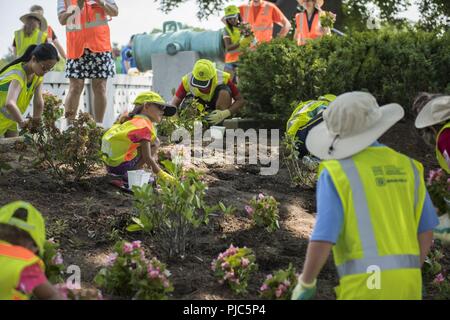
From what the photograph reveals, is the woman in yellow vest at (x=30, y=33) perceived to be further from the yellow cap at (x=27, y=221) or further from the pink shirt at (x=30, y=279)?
the pink shirt at (x=30, y=279)

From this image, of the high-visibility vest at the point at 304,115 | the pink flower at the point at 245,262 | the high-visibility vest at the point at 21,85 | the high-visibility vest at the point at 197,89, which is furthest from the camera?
the high-visibility vest at the point at 197,89

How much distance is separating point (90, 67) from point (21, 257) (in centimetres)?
461

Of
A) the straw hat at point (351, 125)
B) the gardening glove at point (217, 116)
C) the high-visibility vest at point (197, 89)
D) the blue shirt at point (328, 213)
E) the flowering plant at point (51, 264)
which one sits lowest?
the flowering plant at point (51, 264)

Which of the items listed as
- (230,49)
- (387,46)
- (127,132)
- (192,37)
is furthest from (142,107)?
(192,37)

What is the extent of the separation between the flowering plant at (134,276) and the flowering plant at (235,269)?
350 mm

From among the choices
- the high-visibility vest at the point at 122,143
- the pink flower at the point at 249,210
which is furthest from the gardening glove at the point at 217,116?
the pink flower at the point at 249,210

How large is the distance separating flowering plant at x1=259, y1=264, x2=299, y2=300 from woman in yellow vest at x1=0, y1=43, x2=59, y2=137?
110 inches

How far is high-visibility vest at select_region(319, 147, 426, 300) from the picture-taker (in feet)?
9.41

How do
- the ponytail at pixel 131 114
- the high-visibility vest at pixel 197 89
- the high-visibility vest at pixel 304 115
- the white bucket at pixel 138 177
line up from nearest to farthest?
the white bucket at pixel 138 177 → the ponytail at pixel 131 114 → the high-visibility vest at pixel 304 115 → the high-visibility vest at pixel 197 89

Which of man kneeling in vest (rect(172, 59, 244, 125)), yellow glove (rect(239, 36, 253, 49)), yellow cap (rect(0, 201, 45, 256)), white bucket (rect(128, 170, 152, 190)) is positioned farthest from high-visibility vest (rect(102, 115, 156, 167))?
yellow glove (rect(239, 36, 253, 49))

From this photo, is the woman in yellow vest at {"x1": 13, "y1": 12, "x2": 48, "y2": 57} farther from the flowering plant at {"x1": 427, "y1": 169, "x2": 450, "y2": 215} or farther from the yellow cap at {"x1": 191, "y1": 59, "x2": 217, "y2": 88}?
the flowering plant at {"x1": 427, "y1": 169, "x2": 450, "y2": 215}

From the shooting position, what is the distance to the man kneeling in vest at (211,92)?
7.82 metres

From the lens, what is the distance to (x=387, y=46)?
25.9 ft

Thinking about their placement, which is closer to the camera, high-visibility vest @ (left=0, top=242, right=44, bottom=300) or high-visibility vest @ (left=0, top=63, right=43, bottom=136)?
high-visibility vest @ (left=0, top=242, right=44, bottom=300)
